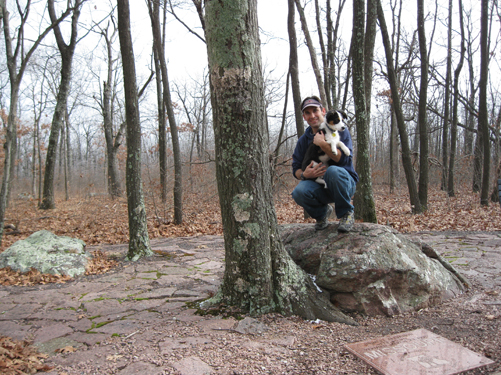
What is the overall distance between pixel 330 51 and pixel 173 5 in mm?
6470

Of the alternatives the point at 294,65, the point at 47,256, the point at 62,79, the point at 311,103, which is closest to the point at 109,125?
the point at 62,79

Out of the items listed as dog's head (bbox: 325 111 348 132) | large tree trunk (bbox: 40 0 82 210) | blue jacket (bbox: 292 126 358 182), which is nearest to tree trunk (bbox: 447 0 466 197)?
blue jacket (bbox: 292 126 358 182)

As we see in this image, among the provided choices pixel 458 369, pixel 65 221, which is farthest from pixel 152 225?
pixel 458 369

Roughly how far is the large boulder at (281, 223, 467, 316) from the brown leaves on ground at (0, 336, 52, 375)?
2.38 metres

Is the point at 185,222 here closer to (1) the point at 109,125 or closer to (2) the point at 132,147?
(2) the point at 132,147

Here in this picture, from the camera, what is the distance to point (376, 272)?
3152 mm

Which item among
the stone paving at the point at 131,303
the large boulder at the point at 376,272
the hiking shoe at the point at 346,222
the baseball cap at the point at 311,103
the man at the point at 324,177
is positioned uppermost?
the baseball cap at the point at 311,103

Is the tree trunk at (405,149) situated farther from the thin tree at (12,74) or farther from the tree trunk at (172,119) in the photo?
the thin tree at (12,74)

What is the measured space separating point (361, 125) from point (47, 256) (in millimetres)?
6512

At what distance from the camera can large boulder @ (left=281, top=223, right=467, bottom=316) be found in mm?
3148

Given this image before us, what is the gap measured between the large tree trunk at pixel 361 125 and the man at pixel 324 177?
382 centimetres

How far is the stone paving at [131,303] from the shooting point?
258 centimetres

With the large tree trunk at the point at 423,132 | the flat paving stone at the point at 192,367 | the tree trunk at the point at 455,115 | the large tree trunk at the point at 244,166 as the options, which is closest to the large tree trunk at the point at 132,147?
the large tree trunk at the point at 244,166

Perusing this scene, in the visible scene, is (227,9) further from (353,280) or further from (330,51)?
(330,51)
